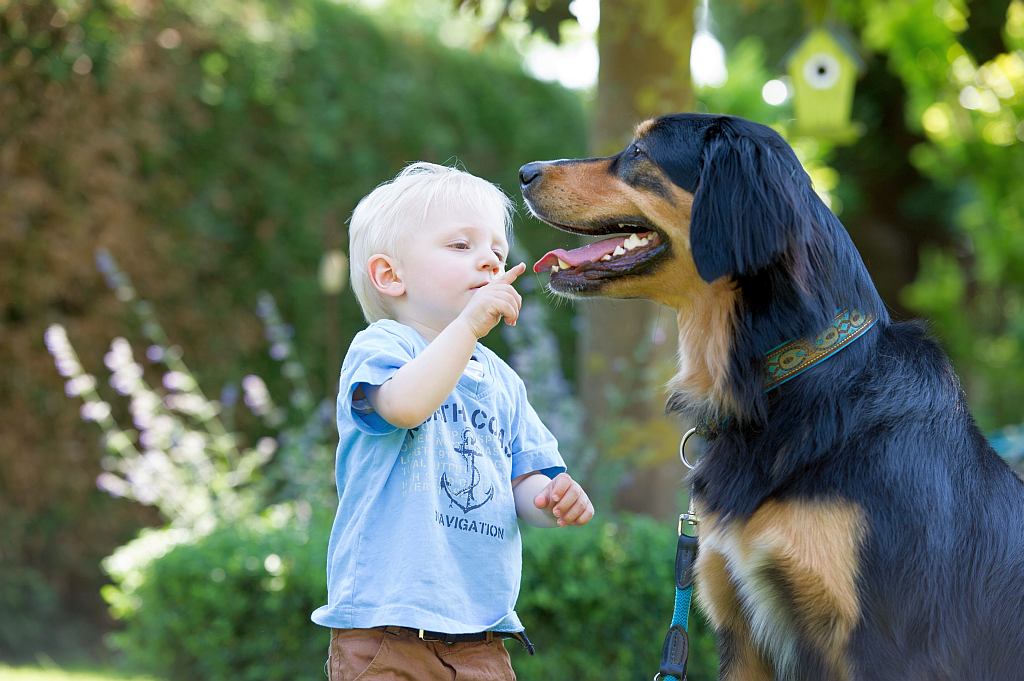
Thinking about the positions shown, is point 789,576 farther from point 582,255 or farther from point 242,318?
point 242,318

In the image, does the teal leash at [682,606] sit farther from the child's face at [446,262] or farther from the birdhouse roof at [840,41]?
the birdhouse roof at [840,41]

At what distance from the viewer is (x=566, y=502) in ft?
8.50

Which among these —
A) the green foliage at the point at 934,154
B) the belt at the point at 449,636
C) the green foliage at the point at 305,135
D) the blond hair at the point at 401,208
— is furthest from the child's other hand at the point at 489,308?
the green foliage at the point at 934,154

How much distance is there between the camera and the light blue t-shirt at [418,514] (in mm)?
2494

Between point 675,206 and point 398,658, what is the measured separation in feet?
4.33

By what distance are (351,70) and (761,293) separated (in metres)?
6.31

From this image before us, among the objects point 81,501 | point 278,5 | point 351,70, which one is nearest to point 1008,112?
point 351,70

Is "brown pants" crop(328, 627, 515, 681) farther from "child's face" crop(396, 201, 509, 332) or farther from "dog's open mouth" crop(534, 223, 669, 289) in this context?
"dog's open mouth" crop(534, 223, 669, 289)

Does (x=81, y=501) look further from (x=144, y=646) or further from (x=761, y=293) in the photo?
(x=761, y=293)

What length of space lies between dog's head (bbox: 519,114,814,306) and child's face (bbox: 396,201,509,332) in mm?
281

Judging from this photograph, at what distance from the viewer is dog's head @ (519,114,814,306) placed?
2.71 m

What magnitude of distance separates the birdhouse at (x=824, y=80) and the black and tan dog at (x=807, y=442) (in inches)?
142

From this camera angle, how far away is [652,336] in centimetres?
600

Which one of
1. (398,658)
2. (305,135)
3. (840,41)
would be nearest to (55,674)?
(305,135)
